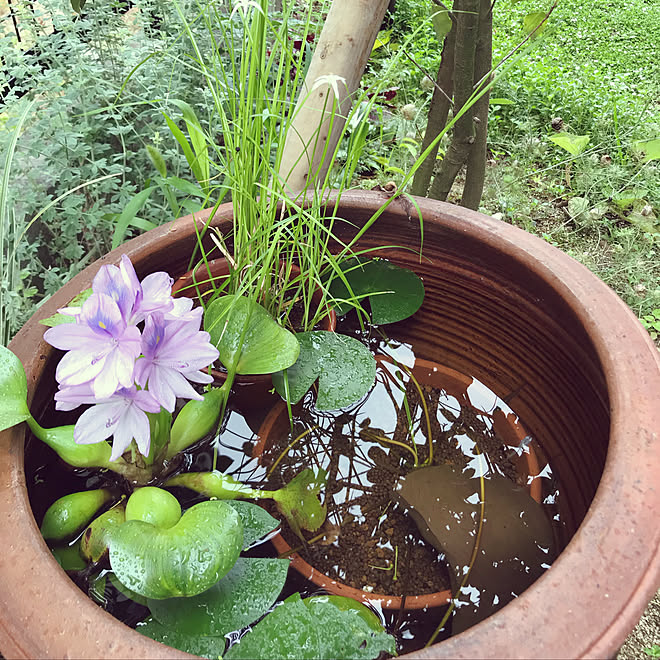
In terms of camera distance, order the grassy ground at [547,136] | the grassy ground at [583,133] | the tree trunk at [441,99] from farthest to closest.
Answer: the grassy ground at [583,133] → the grassy ground at [547,136] → the tree trunk at [441,99]

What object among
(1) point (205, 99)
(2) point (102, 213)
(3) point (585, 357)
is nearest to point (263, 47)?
(3) point (585, 357)

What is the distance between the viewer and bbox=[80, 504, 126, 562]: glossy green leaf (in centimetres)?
65

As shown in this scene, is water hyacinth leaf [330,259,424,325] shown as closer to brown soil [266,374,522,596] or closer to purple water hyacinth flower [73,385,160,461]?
brown soil [266,374,522,596]

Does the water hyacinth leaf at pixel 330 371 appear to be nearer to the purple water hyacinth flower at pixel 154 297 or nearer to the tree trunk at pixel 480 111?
the purple water hyacinth flower at pixel 154 297

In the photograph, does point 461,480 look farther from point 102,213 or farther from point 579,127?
→ point 579,127

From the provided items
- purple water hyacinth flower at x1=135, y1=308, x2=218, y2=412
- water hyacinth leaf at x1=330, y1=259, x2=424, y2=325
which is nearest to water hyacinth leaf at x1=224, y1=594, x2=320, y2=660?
purple water hyacinth flower at x1=135, y1=308, x2=218, y2=412

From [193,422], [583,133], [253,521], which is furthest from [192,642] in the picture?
[583,133]

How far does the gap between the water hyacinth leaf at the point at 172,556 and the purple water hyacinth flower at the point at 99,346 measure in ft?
0.50

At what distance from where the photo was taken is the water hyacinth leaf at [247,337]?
0.76m

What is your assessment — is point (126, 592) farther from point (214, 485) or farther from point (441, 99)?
point (441, 99)

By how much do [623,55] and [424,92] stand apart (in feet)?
3.07

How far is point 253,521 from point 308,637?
0.58 ft

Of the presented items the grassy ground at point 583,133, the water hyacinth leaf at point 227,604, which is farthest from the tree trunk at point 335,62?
the grassy ground at point 583,133

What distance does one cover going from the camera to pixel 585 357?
0.74m
